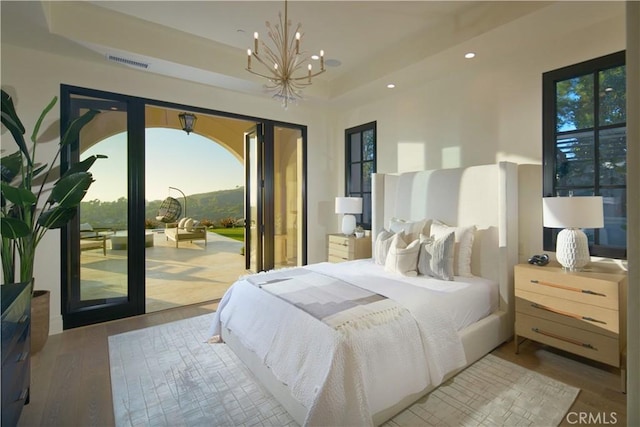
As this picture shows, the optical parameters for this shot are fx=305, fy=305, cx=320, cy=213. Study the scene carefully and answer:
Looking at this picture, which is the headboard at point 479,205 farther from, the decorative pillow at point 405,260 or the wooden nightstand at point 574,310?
the decorative pillow at point 405,260

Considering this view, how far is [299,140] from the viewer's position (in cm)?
522

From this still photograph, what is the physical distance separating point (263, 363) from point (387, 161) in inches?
132

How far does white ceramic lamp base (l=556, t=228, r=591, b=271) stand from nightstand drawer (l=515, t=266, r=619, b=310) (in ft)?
0.38

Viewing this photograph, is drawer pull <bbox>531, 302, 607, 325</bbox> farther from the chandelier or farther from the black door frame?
the black door frame

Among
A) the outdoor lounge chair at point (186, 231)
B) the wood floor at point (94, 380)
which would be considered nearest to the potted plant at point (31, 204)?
the wood floor at point (94, 380)

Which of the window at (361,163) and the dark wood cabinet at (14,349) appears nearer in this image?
the dark wood cabinet at (14,349)

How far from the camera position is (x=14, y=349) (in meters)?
1.54

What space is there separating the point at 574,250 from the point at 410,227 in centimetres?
150

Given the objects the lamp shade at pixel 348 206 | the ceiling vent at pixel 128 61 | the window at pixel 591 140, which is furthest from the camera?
the lamp shade at pixel 348 206

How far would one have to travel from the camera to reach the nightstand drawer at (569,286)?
221 cm

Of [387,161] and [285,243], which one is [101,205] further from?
[387,161]
